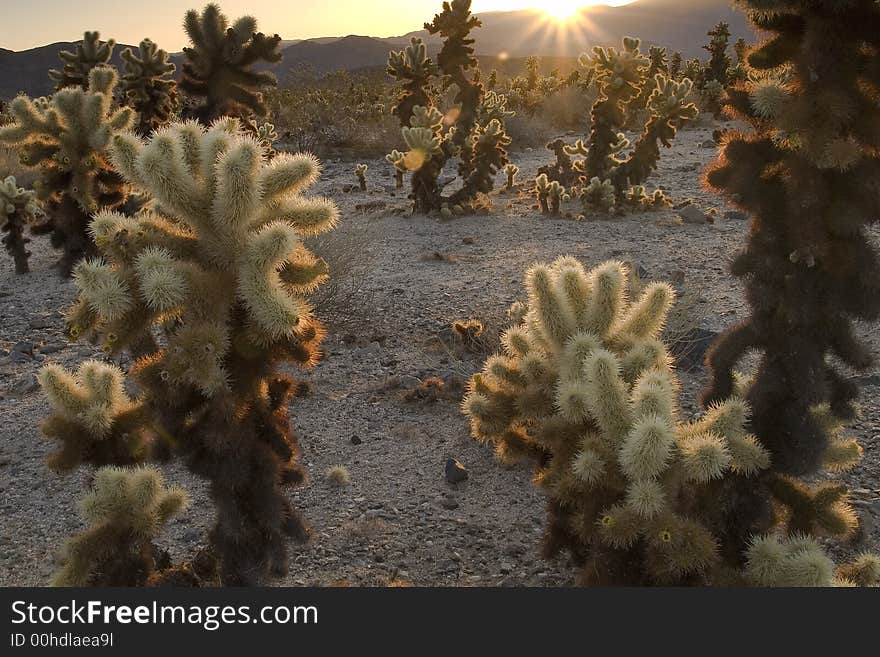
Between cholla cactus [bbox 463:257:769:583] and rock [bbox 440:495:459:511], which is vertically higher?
cholla cactus [bbox 463:257:769:583]

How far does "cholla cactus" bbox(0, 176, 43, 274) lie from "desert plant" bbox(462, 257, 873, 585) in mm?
8068

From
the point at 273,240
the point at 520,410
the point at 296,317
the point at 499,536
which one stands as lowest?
the point at 499,536

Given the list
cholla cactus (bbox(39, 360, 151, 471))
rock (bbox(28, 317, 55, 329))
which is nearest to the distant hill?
rock (bbox(28, 317, 55, 329))

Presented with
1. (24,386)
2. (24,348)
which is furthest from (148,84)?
(24,386)

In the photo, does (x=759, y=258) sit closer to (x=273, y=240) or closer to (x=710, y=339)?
(x=273, y=240)

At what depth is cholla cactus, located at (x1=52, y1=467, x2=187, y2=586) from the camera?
2.79 meters

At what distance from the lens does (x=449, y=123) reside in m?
15.7

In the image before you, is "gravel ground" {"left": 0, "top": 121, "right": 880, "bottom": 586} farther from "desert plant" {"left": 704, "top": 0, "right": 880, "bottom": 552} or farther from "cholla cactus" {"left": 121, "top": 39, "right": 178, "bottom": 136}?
"cholla cactus" {"left": 121, "top": 39, "right": 178, "bottom": 136}

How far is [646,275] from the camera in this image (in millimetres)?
8078

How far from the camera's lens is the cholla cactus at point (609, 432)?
8.67ft

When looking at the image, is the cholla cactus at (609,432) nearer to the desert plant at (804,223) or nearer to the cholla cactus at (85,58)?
the desert plant at (804,223)

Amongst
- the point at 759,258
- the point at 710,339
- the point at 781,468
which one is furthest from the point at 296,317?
the point at 710,339

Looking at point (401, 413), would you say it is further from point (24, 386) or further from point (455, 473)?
point (24, 386)

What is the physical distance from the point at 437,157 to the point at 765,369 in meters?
9.10
